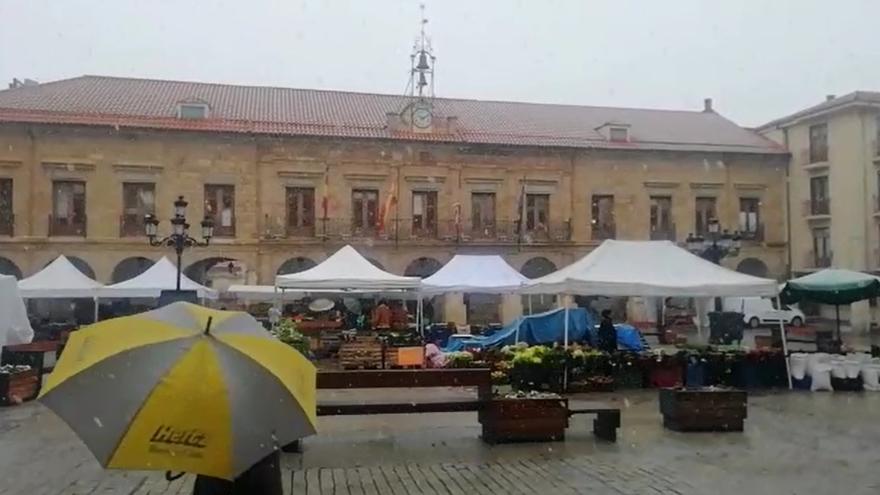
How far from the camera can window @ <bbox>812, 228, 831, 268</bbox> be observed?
38.5 meters

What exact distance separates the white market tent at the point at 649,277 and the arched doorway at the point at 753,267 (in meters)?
24.7

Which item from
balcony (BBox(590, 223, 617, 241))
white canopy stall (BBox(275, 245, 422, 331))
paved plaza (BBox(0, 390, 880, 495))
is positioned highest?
balcony (BBox(590, 223, 617, 241))

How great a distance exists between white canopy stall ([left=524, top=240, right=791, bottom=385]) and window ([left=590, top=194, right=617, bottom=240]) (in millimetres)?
20850

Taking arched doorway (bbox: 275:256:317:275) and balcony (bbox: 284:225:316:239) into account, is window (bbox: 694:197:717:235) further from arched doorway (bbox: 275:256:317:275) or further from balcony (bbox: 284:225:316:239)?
arched doorway (bbox: 275:256:317:275)

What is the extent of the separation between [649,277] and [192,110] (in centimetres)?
2384

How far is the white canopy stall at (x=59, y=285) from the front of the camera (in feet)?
72.8

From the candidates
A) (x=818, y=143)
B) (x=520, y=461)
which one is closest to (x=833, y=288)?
(x=520, y=461)

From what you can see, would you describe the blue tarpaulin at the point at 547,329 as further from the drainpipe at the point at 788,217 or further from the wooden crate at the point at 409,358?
the drainpipe at the point at 788,217

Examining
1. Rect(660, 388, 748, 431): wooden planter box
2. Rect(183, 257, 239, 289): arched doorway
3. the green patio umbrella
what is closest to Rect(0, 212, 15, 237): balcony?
Rect(183, 257, 239, 289): arched doorway

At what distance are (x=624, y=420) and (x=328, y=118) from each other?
27.2 m

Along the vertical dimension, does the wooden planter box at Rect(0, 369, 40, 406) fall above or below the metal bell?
below

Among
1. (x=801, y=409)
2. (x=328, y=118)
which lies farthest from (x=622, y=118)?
(x=801, y=409)

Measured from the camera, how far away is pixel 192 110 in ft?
110

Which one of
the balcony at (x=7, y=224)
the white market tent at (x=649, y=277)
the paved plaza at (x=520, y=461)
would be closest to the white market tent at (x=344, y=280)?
the white market tent at (x=649, y=277)
